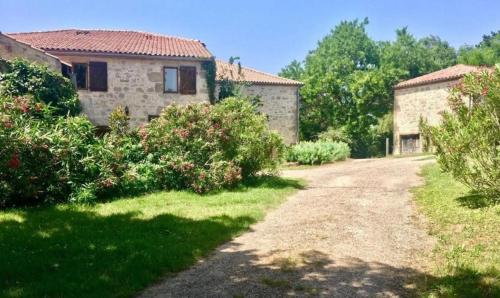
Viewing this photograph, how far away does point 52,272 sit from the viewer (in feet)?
18.2

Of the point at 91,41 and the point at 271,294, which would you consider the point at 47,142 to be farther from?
the point at 91,41

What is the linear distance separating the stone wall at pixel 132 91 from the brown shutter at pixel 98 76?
0.68 ft

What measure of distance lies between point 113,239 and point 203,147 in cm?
572

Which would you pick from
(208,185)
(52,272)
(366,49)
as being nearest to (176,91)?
(208,185)

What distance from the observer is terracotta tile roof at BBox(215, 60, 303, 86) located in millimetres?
26891

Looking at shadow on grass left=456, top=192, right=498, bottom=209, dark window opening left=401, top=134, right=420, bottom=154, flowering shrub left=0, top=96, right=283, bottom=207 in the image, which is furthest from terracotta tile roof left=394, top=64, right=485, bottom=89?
shadow on grass left=456, top=192, right=498, bottom=209

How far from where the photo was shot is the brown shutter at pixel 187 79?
Result: 22616mm

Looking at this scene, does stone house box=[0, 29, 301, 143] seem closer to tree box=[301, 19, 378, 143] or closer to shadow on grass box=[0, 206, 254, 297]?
shadow on grass box=[0, 206, 254, 297]

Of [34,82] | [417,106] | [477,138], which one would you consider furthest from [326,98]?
[477,138]

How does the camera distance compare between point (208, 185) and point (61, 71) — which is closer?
point (208, 185)

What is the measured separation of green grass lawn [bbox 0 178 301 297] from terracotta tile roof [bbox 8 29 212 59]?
13135 millimetres

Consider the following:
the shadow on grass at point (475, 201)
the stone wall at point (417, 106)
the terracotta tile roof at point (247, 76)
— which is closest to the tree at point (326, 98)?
the stone wall at point (417, 106)

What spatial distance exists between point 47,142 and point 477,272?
961 centimetres

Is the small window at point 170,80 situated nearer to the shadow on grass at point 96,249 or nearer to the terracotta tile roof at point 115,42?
the terracotta tile roof at point 115,42
